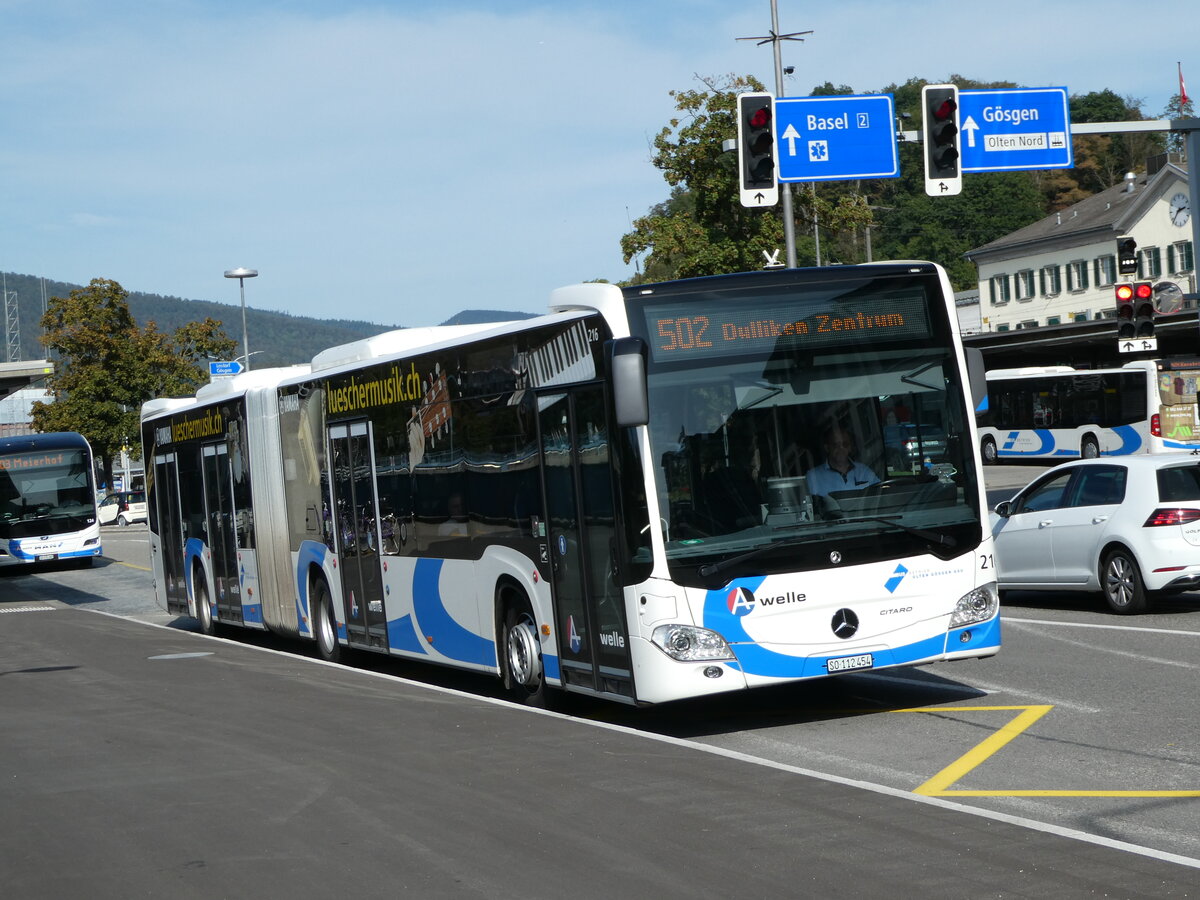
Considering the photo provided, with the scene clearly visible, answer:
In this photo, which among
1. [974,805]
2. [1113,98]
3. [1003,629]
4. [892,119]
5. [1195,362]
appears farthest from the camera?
[1113,98]

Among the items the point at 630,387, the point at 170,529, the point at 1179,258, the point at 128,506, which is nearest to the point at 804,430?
the point at 630,387

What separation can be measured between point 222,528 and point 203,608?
1.75m

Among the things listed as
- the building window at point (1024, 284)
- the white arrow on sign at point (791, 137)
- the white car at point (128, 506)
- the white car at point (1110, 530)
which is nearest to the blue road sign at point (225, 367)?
the white car at point (128, 506)

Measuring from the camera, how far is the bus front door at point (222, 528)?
63.2 ft

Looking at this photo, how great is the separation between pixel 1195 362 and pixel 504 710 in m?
42.2

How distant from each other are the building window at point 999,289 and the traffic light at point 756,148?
261ft

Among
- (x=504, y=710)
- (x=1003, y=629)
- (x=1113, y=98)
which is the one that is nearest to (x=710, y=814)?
(x=504, y=710)

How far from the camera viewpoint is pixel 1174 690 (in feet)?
35.1

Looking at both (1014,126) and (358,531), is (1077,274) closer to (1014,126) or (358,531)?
(1014,126)

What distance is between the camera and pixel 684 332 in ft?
32.3

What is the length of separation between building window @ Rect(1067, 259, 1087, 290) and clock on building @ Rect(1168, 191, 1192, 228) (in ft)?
20.8

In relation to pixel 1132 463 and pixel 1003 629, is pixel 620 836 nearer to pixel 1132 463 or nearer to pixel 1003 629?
pixel 1003 629

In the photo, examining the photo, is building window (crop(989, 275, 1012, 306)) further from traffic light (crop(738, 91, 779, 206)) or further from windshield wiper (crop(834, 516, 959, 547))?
windshield wiper (crop(834, 516, 959, 547))

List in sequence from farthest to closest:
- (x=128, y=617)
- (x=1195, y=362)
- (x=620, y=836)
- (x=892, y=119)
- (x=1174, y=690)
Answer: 1. (x=1195, y=362)
2. (x=128, y=617)
3. (x=892, y=119)
4. (x=1174, y=690)
5. (x=620, y=836)
